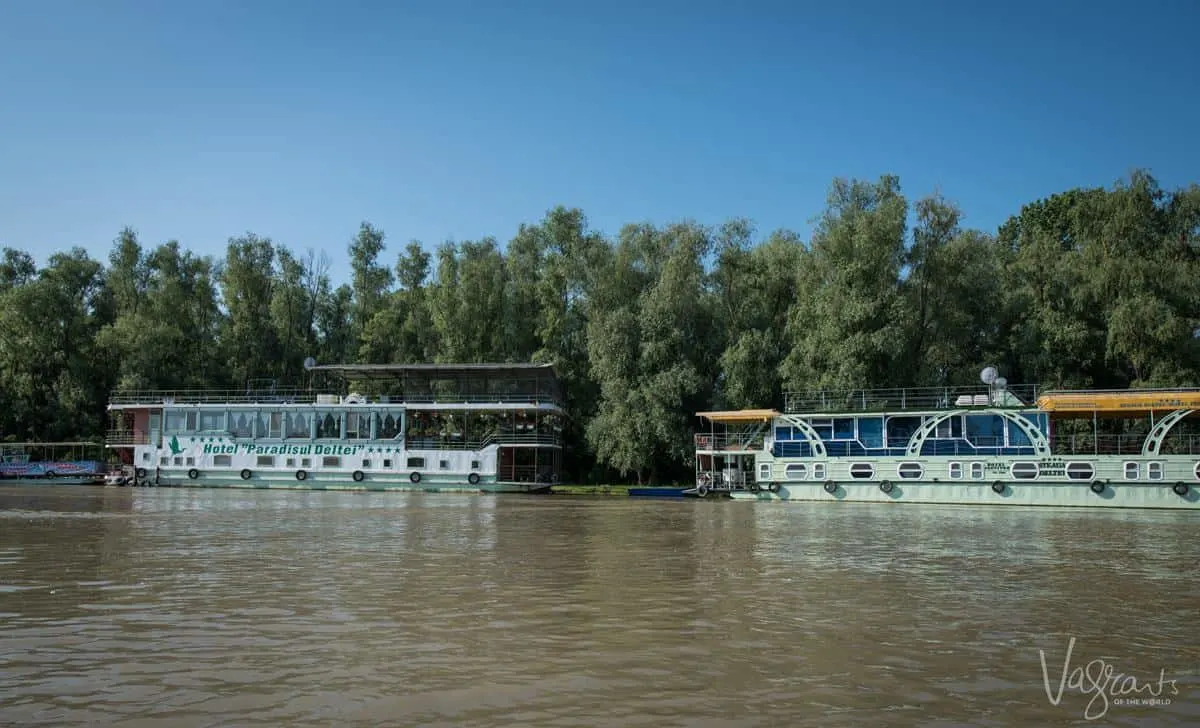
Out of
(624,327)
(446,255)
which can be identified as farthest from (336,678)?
(446,255)

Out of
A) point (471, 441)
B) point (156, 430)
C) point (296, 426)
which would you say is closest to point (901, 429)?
point (471, 441)

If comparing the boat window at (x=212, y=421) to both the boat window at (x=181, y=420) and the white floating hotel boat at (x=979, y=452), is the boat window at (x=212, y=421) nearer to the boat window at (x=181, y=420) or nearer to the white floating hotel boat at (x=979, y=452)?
the boat window at (x=181, y=420)

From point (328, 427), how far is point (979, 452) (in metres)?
34.9

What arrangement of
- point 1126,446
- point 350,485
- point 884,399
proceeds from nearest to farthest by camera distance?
point 1126,446
point 884,399
point 350,485

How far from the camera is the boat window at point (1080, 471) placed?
4003 centimetres

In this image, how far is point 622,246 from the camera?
5906 cm

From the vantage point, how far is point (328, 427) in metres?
53.9

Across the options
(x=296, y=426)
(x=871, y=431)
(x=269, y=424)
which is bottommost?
(x=871, y=431)

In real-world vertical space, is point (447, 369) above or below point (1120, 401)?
above

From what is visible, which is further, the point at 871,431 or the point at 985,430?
the point at 871,431

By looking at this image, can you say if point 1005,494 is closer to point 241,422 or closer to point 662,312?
point 662,312

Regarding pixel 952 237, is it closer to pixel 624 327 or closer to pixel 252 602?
pixel 624 327

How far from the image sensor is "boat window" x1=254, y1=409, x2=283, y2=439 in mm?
54031

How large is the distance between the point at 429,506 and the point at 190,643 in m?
26.8
